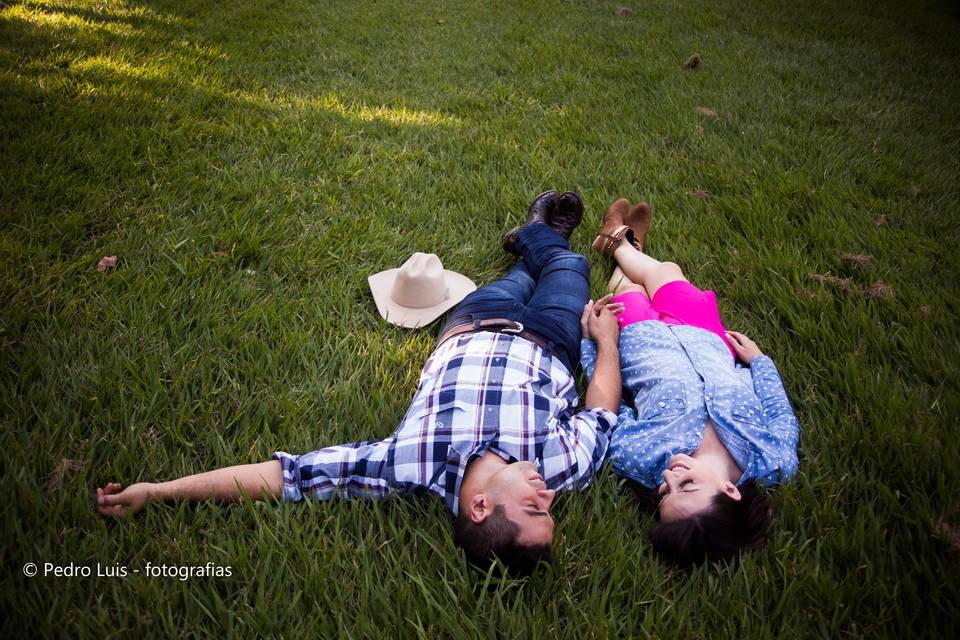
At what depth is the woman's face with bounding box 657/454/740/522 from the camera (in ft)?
5.49

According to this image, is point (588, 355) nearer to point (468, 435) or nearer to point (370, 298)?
point (468, 435)

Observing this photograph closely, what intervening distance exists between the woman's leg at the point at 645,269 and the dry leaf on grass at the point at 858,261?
0.87 m

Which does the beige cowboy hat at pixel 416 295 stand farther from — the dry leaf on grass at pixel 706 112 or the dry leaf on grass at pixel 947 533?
the dry leaf on grass at pixel 706 112

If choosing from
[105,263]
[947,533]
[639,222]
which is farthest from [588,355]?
[105,263]

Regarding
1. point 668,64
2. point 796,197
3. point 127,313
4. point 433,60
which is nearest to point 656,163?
point 796,197

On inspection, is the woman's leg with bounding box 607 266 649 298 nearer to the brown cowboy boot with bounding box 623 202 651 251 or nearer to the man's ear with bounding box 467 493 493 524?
the brown cowboy boot with bounding box 623 202 651 251

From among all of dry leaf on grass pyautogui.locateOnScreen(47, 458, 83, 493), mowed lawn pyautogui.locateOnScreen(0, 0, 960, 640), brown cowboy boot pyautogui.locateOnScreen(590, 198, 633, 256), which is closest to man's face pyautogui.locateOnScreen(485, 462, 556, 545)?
mowed lawn pyautogui.locateOnScreen(0, 0, 960, 640)

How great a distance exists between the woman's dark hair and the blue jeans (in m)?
0.85

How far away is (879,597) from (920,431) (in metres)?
0.71

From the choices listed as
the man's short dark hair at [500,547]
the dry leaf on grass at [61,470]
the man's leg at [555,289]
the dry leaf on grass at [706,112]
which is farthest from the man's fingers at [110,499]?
the dry leaf on grass at [706,112]

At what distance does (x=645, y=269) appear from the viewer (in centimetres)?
279

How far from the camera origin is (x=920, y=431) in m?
1.84

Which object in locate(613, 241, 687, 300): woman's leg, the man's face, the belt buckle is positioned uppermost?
locate(613, 241, 687, 300): woman's leg

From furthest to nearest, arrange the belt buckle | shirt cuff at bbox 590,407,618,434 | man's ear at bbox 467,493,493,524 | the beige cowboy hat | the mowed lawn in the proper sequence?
the beige cowboy hat < the belt buckle < shirt cuff at bbox 590,407,618,434 < man's ear at bbox 467,493,493,524 < the mowed lawn
